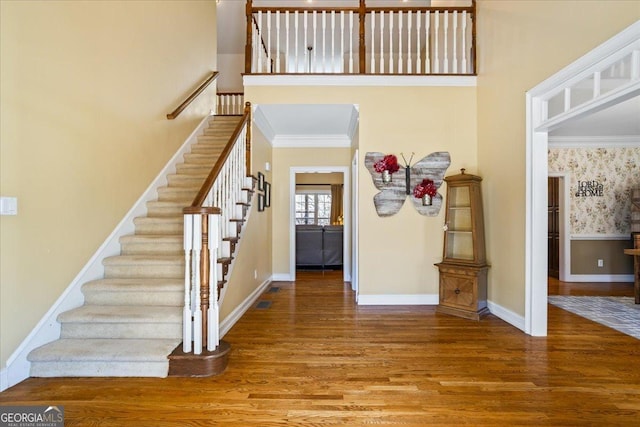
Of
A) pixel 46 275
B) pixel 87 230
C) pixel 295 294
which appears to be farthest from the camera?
pixel 295 294

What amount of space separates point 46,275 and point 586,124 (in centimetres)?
694

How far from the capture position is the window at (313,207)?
38.8ft

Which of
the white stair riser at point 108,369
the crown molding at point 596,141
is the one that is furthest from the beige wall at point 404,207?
the crown molding at point 596,141

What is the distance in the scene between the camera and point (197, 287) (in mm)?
2285

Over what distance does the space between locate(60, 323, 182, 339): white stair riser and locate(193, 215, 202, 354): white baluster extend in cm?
31

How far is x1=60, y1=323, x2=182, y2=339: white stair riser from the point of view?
245cm

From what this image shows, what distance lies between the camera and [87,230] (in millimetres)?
2797

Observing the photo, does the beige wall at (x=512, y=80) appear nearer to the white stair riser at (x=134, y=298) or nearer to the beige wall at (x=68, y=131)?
the white stair riser at (x=134, y=298)

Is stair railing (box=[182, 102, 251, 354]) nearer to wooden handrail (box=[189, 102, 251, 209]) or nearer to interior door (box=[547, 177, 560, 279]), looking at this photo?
wooden handrail (box=[189, 102, 251, 209])

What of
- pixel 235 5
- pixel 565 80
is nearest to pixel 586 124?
pixel 565 80

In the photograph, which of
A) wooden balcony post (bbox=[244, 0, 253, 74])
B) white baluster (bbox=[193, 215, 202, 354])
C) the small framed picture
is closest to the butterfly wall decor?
the small framed picture

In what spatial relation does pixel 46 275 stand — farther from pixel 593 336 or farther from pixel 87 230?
pixel 593 336

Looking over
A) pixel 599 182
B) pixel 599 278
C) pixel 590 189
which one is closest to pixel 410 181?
pixel 590 189

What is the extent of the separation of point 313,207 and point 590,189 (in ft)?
26.7
